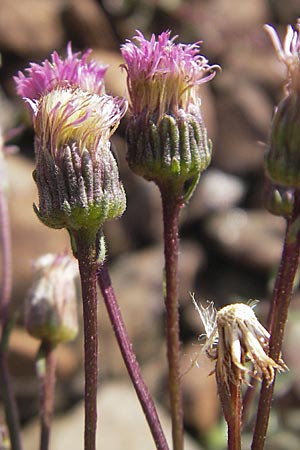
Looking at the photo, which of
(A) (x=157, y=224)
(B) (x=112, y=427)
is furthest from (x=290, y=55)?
(A) (x=157, y=224)

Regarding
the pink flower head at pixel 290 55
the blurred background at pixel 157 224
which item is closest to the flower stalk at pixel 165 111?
the pink flower head at pixel 290 55

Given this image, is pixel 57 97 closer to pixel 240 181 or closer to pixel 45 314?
pixel 45 314

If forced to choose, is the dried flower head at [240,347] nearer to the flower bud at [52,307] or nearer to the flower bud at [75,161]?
the flower bud at [75,161]

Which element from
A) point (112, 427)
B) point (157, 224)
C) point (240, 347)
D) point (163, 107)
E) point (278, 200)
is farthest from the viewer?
point (157, 224)

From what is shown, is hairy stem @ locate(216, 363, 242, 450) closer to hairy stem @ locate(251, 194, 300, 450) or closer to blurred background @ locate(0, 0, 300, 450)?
hairy stem @ locate(251, 194, 300, 450)

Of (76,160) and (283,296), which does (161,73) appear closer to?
(76,160)

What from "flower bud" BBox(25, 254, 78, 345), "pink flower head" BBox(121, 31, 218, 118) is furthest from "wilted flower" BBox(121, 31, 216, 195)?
"flower bud" BBox(25, 254, 78, 345)
